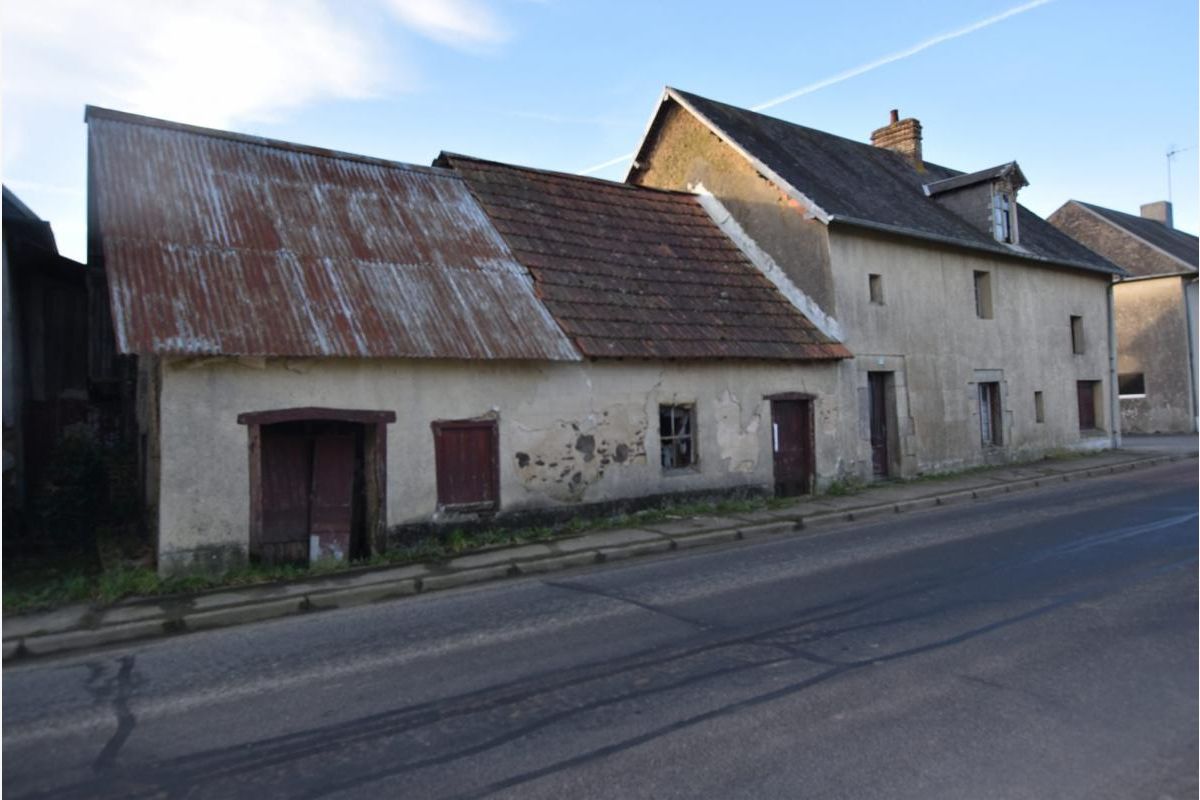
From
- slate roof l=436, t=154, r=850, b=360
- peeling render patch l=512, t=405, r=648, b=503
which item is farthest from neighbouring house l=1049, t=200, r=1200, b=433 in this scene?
peeling render patch l=512, t=405, r=648, b=503

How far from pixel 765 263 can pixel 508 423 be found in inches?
307

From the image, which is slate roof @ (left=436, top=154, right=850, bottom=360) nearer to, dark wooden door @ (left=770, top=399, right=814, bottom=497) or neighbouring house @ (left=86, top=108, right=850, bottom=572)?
neighbouring house @ (left=86, top=108, right=850, bottom=572)

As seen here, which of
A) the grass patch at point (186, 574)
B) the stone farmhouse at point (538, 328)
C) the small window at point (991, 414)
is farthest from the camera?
the small window at point (991, 414)

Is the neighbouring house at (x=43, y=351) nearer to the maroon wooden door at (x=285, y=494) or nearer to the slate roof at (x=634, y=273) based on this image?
the maroon wooden door at (x=285, y=494)

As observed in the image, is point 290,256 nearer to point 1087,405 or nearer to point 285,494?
point 285,494

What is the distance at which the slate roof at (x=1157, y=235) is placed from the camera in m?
28.9

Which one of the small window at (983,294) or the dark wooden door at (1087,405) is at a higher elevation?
the small window at (983,294)

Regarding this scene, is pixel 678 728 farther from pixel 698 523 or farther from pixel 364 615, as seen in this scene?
pixel 698 523

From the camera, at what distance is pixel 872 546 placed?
32.3 ft

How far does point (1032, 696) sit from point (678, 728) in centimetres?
225

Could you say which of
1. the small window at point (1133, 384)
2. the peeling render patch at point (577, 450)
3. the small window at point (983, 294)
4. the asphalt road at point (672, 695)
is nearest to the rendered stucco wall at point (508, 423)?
the peeling render patch at point (577, 450)

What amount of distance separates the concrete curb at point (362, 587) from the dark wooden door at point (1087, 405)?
12743 mm

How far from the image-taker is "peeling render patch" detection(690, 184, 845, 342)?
601 inches

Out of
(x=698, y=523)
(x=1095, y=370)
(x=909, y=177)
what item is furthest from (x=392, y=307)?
(x=1095, y=370)
